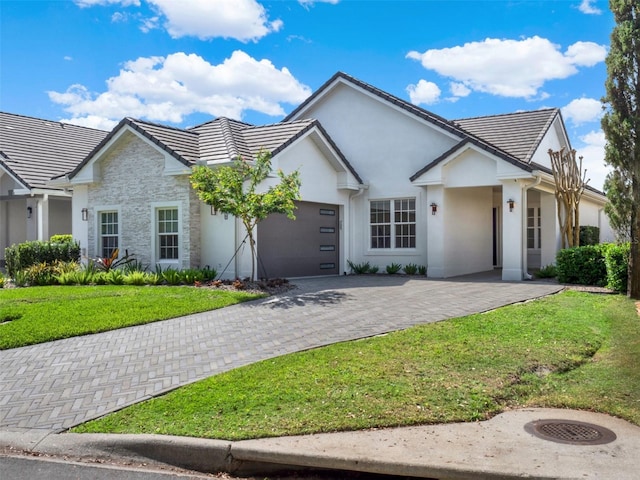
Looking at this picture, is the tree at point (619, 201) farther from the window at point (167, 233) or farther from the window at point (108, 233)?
the window at point (108, 233)

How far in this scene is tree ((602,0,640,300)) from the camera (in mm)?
12375

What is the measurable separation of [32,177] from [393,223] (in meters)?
14.1

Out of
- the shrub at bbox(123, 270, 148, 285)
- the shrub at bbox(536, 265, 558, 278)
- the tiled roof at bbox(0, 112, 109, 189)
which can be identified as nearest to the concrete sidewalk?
the shrub at bbox(123, 270, 148, 285)

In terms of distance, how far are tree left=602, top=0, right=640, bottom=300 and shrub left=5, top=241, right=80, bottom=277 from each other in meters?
15.7

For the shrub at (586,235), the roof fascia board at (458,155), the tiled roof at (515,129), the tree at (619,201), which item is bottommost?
the shrub at (586,235)

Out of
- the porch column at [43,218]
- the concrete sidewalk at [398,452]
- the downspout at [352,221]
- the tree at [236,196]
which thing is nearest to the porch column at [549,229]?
the downspout at [352,221]

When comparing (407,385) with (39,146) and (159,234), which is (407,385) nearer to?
(159,234)

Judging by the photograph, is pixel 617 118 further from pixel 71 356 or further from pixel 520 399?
pixel 71 356

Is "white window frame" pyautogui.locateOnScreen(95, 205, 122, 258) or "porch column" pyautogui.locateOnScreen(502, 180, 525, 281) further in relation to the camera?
"white window frame" pyautogui.locateOnScreen(95, 205, 122, 258)

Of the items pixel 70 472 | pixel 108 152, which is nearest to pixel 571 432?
pixel 70 472

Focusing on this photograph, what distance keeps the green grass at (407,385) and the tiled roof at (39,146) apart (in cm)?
1805

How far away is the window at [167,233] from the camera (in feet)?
57.4

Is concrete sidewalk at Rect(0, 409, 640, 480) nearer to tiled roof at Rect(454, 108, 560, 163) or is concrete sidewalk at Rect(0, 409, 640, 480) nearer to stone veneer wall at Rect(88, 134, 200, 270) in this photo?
stone veneer wall at Rect(88, 134, 200, 270)

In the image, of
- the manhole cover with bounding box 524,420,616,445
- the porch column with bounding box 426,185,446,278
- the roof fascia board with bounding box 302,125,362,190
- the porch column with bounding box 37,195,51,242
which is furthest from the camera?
the porch column with bounding box 37,195,51,242
